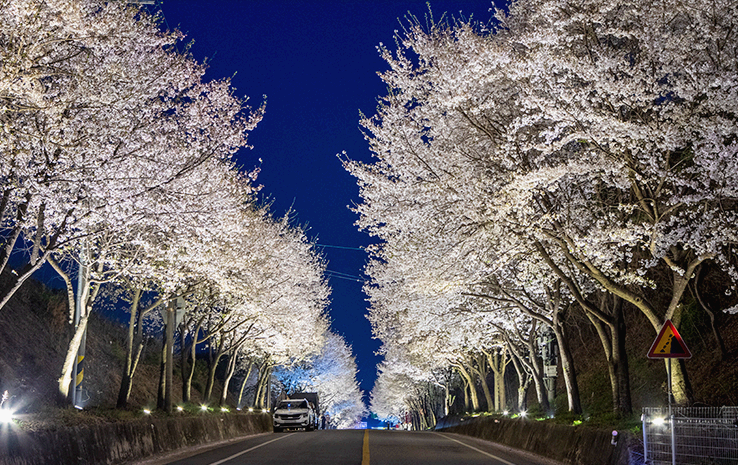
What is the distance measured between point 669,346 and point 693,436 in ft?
4.73

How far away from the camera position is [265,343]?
39500mm

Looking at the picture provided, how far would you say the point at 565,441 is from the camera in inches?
594

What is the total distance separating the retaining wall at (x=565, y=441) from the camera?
1188 centimetres

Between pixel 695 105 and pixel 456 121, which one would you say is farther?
pixel 456 121

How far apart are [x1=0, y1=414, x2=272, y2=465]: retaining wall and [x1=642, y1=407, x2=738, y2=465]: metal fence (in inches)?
384

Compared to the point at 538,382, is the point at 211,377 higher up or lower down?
higher up

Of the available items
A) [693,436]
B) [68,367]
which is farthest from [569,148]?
[68,367]

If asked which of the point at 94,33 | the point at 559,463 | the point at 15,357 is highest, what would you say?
the point at 94,33

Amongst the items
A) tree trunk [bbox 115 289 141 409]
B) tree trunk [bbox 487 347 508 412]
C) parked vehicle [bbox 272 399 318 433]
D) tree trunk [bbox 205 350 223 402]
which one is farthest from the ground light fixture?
tree trunk [bbox 487 347 508 412]

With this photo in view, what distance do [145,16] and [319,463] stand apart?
35.6 feet

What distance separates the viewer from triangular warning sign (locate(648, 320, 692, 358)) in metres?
10.4

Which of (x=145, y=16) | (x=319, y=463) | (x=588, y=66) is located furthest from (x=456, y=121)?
(x=319, y=463)

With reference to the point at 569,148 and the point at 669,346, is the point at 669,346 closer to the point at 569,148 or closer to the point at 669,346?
the point at 669,346

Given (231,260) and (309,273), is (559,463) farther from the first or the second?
(309,273)
